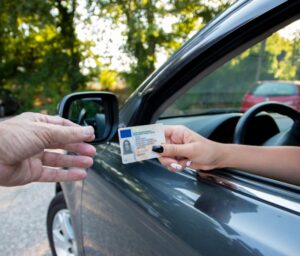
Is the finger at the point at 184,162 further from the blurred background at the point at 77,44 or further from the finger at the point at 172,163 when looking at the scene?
the blurred background at the point at 77,44

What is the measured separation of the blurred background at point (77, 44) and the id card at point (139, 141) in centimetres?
685

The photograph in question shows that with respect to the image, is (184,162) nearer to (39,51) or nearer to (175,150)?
(175,150)

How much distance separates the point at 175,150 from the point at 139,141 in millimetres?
132

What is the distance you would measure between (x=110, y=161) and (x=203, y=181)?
1.90 feet

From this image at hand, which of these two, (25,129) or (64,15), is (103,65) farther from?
(25,129)

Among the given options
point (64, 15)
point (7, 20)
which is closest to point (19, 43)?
point (7, 20)

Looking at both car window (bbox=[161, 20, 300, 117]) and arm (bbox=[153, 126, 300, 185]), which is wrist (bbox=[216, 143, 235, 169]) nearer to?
arm (bbox=[153, 126, 300, 185])

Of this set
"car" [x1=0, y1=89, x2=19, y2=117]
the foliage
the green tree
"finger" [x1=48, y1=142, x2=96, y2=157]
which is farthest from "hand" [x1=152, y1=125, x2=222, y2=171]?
"car" [x1=0, y1=89, x2=19, y2=117]

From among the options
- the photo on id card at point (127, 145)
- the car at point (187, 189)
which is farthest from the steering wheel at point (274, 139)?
the photo on id card at point (127, 145)

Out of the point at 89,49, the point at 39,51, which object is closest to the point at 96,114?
the point at 89,49

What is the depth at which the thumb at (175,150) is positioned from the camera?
116 centimetres

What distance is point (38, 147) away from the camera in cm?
105

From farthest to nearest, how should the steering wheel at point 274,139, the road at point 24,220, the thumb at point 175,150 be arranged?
the road at point 24,220
the steering wheel at point 274,139
the thumb at point 175,150

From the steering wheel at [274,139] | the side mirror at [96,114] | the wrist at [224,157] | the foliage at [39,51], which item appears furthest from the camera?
the foliage at [39,51]
